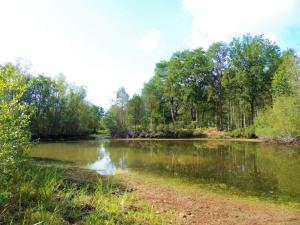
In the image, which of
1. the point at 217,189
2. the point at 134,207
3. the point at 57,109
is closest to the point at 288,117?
the point at 217,189

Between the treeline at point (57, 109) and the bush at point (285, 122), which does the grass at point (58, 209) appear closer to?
the bush at point (285, 122)

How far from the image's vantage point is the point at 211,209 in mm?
8297

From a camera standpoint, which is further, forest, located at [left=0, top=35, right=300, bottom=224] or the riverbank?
forest, located at [left=0, top=35, right=300, bottom=224]

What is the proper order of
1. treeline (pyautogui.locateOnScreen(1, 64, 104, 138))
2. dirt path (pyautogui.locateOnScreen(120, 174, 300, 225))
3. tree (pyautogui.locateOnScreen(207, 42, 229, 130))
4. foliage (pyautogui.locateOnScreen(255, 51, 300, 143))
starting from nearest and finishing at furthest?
dirt path (pyautogui.locateOnScreen(120, 174, 300, 225))
foliage (pyautogui.locateOnScreen(255, 51, 300, 143))
treeline (pyautogui.locateOnScreen(1, 64, 104, 138))
tree (pyautogui.locateOnScreen(207, 42, 229, 130))

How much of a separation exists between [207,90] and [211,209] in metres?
54.0

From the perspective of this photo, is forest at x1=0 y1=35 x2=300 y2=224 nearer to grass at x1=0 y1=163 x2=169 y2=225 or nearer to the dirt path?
the dirt path

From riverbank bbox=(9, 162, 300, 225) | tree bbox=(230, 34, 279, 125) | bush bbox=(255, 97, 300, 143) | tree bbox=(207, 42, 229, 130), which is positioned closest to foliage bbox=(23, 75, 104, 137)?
tree bbox=(207, 42, 229, 130)

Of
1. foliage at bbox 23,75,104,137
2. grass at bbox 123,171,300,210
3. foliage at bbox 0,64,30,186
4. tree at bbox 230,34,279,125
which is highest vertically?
tree at bbox 230,34,279,125

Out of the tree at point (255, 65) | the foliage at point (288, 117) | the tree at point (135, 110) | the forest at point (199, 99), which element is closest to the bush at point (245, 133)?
the forest at point (199, 99)

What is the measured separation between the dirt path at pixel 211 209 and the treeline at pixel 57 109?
44.7 metres

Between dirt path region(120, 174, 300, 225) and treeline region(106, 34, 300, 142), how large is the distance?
41096mm

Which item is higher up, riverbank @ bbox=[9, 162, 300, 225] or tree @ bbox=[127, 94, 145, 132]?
tree @ bbox=[127, 94, 145, 132]

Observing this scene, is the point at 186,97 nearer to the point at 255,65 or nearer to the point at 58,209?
the point at 255,65

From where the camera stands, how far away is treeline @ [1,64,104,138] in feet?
171
